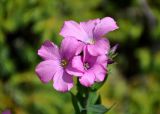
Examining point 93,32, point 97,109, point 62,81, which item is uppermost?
point 93,32

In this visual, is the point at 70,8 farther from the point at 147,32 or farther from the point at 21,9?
the point at 147,32

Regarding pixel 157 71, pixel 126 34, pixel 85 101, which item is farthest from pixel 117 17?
pixel 85 101

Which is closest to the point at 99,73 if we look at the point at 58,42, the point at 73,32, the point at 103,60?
the point at 103,60

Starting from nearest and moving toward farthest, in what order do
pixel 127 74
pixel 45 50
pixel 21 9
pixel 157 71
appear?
pixel 45 50, pixel 21 9, pixel 157 71, pixel 127 74

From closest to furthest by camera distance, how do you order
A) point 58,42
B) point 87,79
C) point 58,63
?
1. point 87,79
2. point 58,63
3. point 58,42

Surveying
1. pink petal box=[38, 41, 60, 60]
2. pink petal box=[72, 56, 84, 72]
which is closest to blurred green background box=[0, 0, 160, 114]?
pink petal box=[38, 41, 60, 60]

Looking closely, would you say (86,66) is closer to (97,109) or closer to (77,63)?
(77,63)

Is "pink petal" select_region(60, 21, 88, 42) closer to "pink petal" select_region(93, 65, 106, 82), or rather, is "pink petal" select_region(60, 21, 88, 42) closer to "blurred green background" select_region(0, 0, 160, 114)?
"pink petal" select_region(93, 65, 106, 82)

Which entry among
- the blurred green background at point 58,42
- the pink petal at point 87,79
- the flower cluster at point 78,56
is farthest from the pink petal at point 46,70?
the blurred green background at point 58,42
